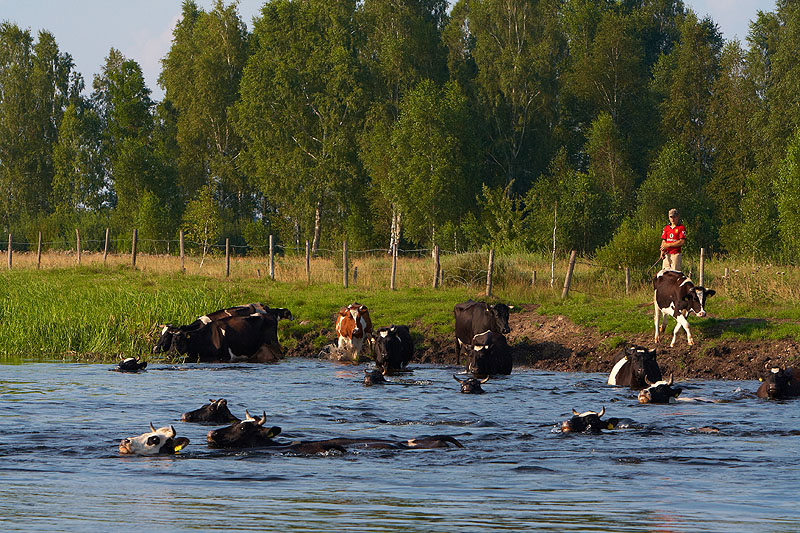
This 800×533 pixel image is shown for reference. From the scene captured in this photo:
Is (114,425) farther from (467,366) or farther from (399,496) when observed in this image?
(467,366)

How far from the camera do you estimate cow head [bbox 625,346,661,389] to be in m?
17.7

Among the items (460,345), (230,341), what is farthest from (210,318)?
(460,345)

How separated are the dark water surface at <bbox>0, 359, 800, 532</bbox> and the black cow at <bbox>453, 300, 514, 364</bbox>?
10.5 ft

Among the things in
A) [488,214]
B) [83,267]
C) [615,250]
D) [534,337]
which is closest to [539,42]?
[488,214]

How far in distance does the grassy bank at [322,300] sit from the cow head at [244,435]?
1092 centimetres

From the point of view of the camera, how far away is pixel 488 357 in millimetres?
19828

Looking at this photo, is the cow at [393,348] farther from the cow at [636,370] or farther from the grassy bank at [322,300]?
the cow at [636,370]

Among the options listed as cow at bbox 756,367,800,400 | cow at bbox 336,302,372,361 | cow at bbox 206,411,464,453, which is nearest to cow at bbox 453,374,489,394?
cow at bbox 756,367,800,400

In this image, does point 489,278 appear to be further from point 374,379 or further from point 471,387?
point 471,387

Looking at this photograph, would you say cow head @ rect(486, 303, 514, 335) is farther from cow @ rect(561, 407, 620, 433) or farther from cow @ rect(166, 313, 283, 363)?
cow @ rect(561, 407, 620, 433)

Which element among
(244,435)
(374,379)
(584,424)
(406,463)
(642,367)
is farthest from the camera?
(374,379)

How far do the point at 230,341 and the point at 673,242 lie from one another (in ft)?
30.3

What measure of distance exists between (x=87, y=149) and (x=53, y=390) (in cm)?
5548

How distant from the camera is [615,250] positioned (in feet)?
111
